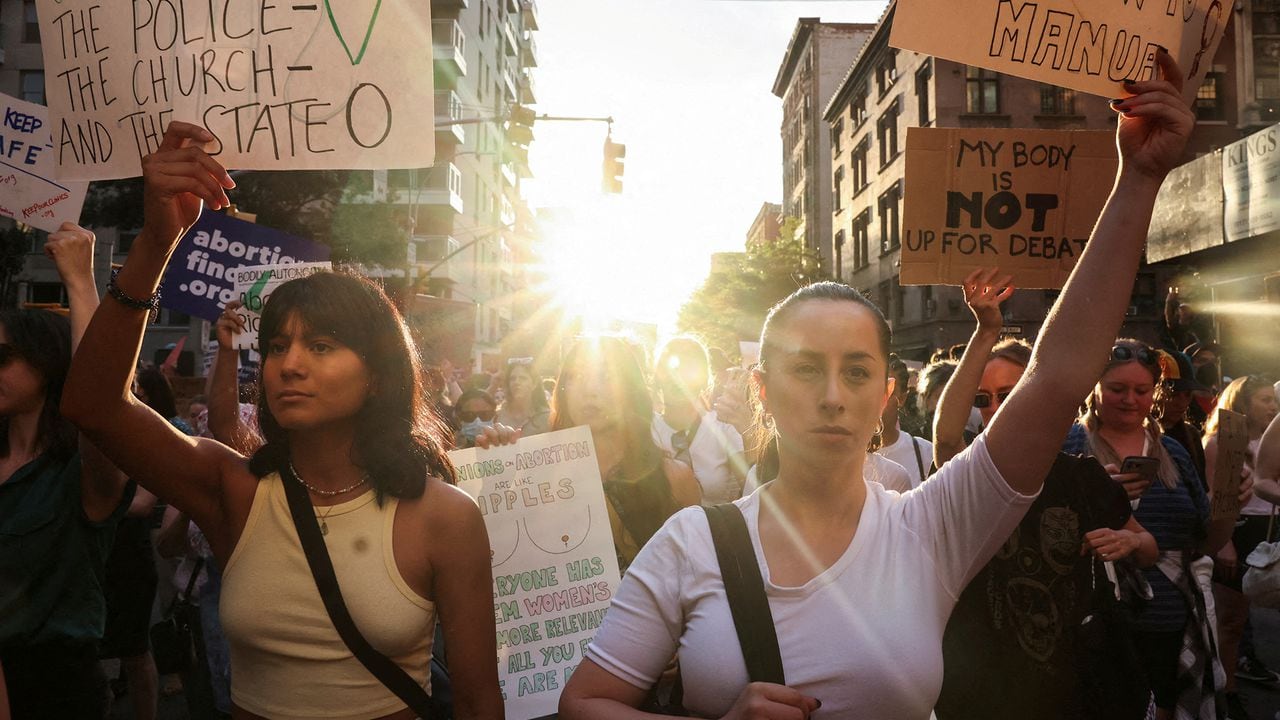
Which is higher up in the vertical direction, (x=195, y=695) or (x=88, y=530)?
(x=88, y=530)

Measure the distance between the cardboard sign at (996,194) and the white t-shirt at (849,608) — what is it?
6.99 ft

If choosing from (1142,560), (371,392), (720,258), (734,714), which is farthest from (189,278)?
(720,258)

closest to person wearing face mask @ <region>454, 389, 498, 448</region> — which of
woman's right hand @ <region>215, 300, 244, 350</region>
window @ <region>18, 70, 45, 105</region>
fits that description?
woman's right hand @ <region>215, 300, 244, 350</region>

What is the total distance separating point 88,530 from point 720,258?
137 ft

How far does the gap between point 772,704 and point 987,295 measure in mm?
1839

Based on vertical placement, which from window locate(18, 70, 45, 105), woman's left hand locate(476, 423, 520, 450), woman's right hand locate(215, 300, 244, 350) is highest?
window locate(18, 70, 45, 105)

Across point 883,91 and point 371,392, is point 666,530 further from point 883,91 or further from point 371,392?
point 883,91

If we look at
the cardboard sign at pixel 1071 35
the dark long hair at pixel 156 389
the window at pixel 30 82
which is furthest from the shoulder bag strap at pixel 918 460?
the window at pixel 30 82

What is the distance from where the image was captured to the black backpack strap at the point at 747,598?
1680 millimetres

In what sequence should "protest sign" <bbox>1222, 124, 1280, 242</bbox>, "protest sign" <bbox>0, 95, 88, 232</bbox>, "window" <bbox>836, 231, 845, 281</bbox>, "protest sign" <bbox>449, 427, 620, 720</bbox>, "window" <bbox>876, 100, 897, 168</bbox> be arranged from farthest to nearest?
1. "window" <bbox>836, 231, 845, 281</bbox>
2. "window" <bbox>876, 100, 897, 168</bbox>
3. "protest sign" <bbox>1222, 124, 1280, 242</bbox>
4. "protest sign" <bbox>0, 95, 88, 232</bbox>
5. "protest sign" <bbox>449, 427, 620, 720</bbox>

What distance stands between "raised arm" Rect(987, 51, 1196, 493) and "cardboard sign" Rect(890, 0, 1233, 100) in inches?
23.1

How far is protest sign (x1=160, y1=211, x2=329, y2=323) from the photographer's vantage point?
5180 mm

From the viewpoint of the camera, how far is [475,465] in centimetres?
353

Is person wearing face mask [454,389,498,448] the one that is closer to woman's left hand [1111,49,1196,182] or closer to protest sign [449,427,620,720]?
protest sign [449,427,620,720]
